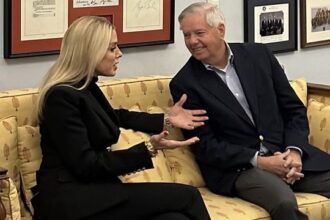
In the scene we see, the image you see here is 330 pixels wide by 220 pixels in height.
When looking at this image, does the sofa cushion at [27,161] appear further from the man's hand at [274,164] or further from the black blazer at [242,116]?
the man's hand at [274,164]

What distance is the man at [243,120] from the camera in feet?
10.2

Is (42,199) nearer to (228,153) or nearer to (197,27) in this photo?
(228,153)

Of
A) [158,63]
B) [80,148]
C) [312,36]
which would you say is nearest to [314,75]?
[312,36]

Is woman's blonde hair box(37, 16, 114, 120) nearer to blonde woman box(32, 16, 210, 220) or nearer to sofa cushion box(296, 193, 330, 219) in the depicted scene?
blonde woman box(32, 16, 210, 220)

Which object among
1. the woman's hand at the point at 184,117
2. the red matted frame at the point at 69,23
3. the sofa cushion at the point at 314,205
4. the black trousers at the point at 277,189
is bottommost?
the sofa cushion at the point at 314,205

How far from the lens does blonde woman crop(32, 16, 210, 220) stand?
8.38 feet

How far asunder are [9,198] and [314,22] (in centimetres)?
249

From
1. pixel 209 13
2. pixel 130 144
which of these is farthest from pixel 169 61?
pixel 130 144

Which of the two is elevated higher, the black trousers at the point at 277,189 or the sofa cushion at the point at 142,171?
the sofa cushion at the point at 142,171

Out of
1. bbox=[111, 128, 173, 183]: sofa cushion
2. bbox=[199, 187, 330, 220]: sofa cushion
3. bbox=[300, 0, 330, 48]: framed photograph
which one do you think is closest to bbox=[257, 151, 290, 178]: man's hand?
bbox=[199, 187, 330, 220]: sofa cushion

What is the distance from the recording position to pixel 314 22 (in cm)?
433

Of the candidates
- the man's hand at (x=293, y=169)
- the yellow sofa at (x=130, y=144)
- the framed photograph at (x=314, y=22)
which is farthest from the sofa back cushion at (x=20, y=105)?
the framed photograph at (x=314, y=22)

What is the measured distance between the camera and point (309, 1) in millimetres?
4266

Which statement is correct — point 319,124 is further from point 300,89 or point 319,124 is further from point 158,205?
point 158,205
